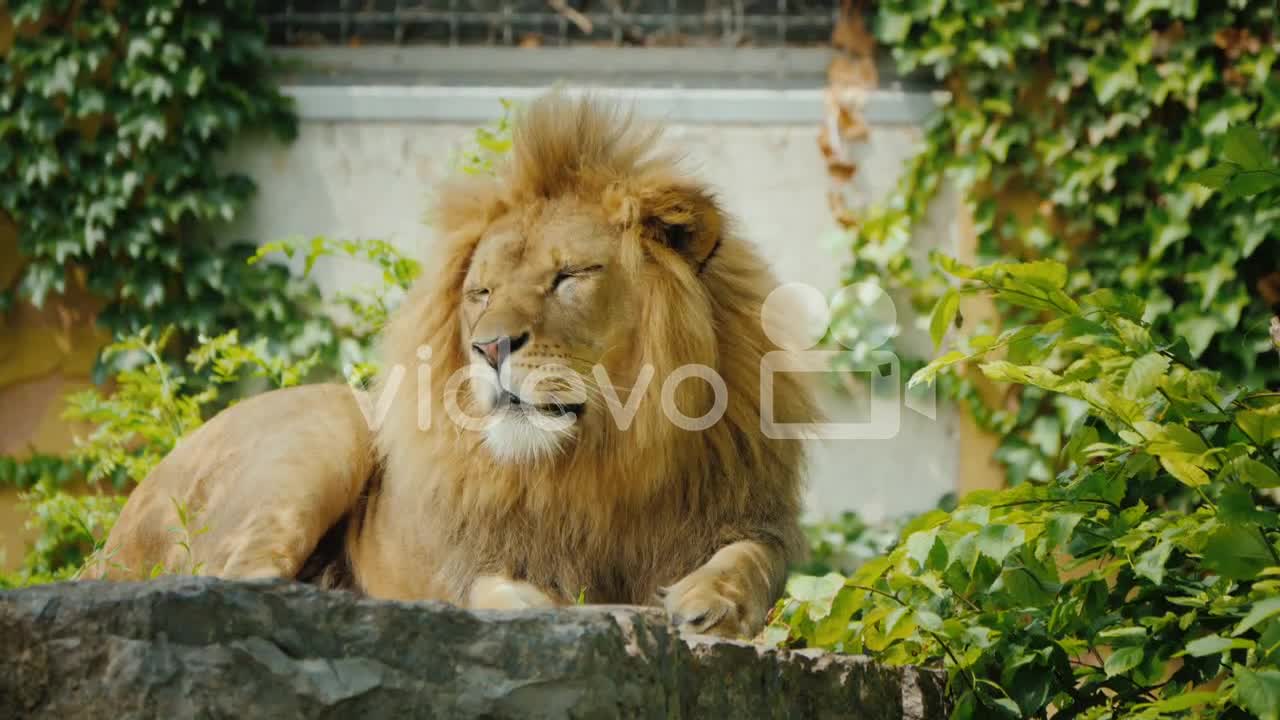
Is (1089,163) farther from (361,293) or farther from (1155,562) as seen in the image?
(1155,562)

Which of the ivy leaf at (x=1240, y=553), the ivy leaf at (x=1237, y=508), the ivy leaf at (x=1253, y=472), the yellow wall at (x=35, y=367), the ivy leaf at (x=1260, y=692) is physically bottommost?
the yellow wall at (x=35, y=367)

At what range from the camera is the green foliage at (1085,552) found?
2.34 metres

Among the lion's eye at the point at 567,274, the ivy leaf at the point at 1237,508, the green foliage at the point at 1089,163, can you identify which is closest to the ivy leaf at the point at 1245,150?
the ivy leaf at the point at 1237,508

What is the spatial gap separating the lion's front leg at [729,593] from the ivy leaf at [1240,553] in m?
0.92

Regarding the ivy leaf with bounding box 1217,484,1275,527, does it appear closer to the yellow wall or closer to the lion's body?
the lion's body

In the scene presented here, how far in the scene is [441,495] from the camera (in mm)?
3299

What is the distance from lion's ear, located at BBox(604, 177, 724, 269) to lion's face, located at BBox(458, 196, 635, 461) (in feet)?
0.17

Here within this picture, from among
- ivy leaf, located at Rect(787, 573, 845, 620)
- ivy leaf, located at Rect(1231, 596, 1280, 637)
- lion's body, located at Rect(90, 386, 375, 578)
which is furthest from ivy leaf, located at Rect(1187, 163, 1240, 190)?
lion's body, located at Rect(90, 386, 375, 578)

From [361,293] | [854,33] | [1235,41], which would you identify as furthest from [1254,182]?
[854,33]

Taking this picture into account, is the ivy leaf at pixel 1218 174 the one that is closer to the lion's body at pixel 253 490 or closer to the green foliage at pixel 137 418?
the lion's body at pixel 253 490

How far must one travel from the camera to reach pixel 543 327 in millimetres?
3078

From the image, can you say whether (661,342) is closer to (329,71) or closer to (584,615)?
(584,615)

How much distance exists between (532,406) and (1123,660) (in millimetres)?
1291

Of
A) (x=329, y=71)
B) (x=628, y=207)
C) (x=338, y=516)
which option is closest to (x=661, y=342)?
(x=628, y=207)
